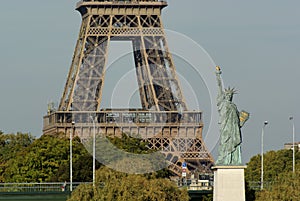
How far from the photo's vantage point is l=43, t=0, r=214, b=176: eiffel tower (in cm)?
11200

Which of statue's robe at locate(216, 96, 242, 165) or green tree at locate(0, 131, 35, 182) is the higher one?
green tree at locate(0, 131, 35, 182)

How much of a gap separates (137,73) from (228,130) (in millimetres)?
58740

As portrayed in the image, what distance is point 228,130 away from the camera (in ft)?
187

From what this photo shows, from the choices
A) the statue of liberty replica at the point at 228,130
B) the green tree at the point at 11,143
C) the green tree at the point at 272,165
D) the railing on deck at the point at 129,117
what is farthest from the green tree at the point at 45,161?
the statue of liberty replica at the point at 228,130

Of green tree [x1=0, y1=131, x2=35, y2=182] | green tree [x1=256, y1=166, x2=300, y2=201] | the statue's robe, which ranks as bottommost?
green tree [x1=256, y1=166, x2=300, y2=201]

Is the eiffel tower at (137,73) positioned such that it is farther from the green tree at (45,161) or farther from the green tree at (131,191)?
the green tree at (131,191)

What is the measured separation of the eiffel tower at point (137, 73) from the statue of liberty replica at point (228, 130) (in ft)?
176

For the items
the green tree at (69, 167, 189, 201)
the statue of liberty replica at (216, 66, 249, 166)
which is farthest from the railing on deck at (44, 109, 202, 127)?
the statue of liberty replica at (216, 66, 249, 166)

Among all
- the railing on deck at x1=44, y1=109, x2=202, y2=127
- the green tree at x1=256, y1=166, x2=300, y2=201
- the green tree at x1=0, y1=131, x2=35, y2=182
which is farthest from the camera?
the green tree at x1=0, y1=131, x2=35, y2=182

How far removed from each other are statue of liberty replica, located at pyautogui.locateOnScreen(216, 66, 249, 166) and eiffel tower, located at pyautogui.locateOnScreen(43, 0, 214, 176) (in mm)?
53602

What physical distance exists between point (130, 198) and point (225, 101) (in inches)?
489

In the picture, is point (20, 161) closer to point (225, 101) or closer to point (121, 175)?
point (121, 175)

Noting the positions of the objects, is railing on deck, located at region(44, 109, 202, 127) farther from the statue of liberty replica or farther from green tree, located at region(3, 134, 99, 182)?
the statue of liberty replica

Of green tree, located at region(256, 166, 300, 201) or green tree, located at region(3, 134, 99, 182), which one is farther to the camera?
green tree, located at region(3, 134, 99, 182)
